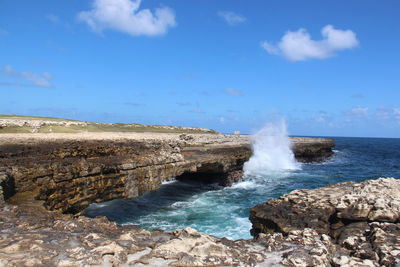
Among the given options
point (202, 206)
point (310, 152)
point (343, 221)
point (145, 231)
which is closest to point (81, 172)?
point (145, 231)

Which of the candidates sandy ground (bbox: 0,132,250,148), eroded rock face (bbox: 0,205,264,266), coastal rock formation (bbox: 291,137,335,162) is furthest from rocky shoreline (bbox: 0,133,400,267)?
coastal rock formation (bbox: 291,137,335,162)

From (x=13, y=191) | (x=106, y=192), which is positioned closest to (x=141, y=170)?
(x=106, y=192)

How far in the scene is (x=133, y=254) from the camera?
4.66m

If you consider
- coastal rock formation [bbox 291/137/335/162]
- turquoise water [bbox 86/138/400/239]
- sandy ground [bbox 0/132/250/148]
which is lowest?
turquoise water [bbox 86/138/400/239]

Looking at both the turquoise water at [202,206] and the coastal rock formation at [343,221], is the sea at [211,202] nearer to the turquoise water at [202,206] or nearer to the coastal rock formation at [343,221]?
the turquoise water at [202,206]

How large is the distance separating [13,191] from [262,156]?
1070 inches

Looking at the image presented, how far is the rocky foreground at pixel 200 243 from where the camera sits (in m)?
4.42

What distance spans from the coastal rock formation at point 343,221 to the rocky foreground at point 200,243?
20 millimetres

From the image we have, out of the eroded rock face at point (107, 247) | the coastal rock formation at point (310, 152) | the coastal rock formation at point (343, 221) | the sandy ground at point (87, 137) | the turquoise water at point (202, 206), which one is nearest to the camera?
the eroded rock face at point (107, 247)

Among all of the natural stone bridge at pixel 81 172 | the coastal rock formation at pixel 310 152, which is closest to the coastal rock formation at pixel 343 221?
the natural stone bridge at pixel 81 172

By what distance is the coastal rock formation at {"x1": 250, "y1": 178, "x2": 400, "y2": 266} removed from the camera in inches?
200

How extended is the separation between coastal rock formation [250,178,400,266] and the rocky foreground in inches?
0.8

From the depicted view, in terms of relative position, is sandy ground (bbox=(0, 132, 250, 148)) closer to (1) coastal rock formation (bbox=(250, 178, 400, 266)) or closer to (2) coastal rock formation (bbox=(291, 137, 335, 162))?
(2) coastal rock formation (bbox=(291, 137, 335, 162))

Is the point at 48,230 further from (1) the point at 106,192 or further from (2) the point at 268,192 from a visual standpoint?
(2) the point at 268,192
